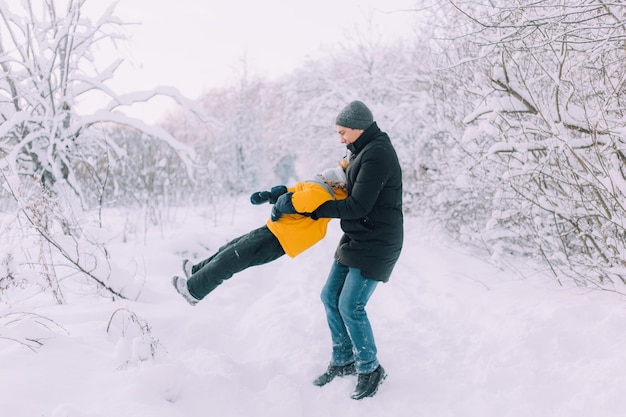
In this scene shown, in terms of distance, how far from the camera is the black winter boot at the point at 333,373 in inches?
118

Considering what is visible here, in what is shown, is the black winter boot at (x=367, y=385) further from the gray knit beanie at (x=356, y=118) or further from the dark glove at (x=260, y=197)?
the gray knit beanie at (x=356, y=118)

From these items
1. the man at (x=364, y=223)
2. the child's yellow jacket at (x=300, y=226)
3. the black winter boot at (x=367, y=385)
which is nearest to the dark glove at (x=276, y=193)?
the child's yellow jacket at (x=300, y=226)

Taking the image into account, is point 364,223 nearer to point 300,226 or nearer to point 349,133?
point 300,226

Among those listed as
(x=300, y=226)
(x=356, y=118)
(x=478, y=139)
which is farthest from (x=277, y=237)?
(x=478, y=139)

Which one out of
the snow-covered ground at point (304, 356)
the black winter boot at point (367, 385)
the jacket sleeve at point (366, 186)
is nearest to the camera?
the snow-covered ground at point (304, 356)

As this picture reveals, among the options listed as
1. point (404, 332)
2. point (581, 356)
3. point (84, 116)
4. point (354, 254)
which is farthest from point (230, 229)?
point (581, 356)

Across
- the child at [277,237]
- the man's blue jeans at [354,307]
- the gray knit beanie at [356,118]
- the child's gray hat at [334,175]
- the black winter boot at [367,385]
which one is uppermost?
the gray knit beanie at [356,118]

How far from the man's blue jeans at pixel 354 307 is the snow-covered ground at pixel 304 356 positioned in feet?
0.84

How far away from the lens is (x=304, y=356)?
3.35 meters

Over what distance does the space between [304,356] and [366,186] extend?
61.5 inches

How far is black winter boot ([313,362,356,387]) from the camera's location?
118 inches

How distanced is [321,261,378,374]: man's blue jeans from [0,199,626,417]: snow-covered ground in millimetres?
255

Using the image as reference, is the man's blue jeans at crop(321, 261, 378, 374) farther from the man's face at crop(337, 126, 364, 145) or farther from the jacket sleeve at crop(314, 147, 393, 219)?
the man's face at crop(337, 126, 364, 145)

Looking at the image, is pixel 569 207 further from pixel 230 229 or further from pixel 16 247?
pixel 230 229
